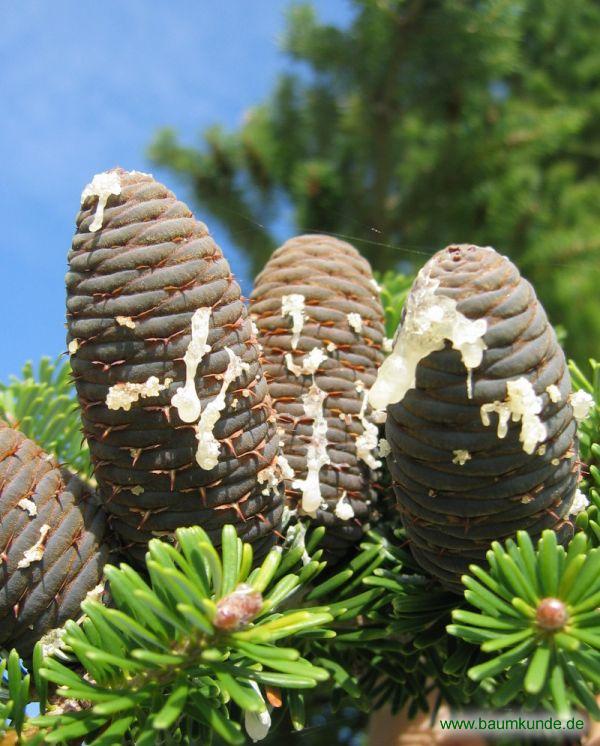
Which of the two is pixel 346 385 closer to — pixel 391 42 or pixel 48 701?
pixel 48 701

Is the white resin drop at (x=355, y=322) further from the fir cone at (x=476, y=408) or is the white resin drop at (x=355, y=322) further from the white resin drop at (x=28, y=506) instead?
the white resin drop at (x=28, y=506)

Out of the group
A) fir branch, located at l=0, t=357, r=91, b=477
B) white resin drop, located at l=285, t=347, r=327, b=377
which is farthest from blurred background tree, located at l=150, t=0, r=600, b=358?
white resin drop, located at l=285, t=347, r=327, b=377

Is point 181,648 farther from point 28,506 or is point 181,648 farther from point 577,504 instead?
point 577,504

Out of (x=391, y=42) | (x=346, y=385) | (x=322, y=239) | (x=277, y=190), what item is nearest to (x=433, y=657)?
(x=346, y=385)

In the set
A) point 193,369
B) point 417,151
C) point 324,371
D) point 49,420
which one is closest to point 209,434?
point 193,369

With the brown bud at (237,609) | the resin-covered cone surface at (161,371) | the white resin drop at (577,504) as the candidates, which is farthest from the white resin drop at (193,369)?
the white resin drop at (577,504)

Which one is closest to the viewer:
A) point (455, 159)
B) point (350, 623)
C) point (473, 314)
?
point (473, 314)
